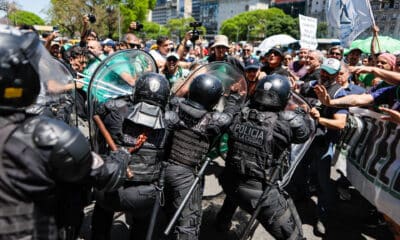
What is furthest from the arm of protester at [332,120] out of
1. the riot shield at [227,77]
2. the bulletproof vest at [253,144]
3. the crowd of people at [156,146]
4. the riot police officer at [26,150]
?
the riot police officer at [26,150]

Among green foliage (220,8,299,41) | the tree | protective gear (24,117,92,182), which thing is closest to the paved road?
protective gear (24,117,92,182)

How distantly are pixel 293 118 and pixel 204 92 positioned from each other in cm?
79

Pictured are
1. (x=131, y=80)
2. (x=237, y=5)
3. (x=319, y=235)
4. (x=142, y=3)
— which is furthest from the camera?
(x=237, y=5)

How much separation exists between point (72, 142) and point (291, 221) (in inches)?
83.1

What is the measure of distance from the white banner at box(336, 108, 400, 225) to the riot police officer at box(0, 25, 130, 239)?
270 centimetres

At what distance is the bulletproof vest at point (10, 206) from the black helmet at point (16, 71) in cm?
10

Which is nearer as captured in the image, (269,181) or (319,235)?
(269,181)

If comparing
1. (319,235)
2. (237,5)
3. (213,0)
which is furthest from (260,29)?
(319,235)

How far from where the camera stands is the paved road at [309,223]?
371 cm

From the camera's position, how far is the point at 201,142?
9.68 feet

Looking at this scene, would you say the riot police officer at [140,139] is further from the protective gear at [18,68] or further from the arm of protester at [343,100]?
the arm of protester at [343,100]

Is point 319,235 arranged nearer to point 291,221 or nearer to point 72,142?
point 291,221

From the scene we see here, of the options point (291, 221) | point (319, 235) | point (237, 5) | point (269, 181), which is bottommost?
point (319, 235)

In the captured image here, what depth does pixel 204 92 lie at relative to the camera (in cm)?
293
